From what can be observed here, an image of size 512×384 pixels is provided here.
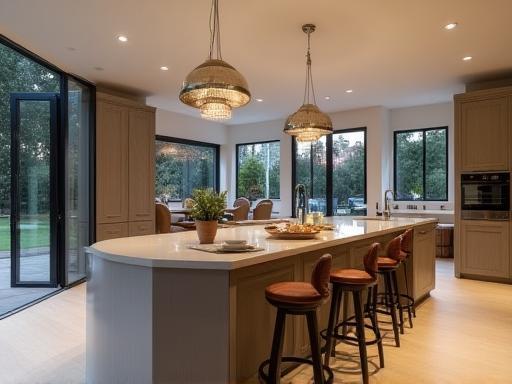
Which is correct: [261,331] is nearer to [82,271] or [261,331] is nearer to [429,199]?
[82,271]

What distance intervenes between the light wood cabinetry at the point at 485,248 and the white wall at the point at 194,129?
5.77 m

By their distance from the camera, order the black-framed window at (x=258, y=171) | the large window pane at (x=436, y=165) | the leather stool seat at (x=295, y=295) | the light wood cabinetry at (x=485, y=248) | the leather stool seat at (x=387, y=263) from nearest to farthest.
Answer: the leather stool seat at (x=295, y=295), the leather stool seat at (x=387, y=263), the light wood cabinetry at (x=485, y=248), the large window pane at (x=436, y=165), the black-framed window at (x=258, y=171)

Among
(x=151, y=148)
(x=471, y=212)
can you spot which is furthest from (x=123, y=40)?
(x=471, y=212)

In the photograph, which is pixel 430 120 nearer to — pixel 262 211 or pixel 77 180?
pixel 262 211

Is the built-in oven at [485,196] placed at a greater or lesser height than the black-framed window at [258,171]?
lesser

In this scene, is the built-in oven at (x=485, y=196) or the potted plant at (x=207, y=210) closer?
the potted plant at (x=207, y=210)

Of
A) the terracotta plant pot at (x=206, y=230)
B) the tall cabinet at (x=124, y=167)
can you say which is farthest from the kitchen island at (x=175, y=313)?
the tall cabinet at (x=124, y=167)

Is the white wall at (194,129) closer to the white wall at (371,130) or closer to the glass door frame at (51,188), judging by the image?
the white wall at (371,130)

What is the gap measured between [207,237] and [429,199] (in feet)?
21.1

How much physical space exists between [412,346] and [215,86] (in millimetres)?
2632

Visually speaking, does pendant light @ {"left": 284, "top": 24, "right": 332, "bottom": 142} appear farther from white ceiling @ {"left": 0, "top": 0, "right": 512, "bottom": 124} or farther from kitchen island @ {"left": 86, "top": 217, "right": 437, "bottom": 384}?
kitchen island @ {"left": 86, "top": 217, "right": 437, "bottom": 384}

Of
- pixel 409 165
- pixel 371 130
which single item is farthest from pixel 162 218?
pixel 409 165

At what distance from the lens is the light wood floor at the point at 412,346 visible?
278cm

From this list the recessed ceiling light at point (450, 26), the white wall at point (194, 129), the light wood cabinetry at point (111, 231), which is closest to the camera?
the recessed ceiling light at point (450, 26)
